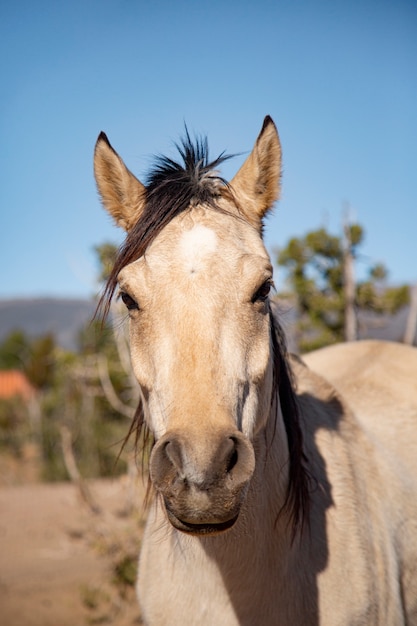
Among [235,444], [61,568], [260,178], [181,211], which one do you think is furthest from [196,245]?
[61,568]

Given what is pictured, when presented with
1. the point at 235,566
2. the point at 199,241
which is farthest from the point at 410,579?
the point at 199,241

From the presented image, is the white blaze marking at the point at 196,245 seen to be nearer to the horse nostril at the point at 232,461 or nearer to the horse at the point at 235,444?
the horse at the point at 235,444

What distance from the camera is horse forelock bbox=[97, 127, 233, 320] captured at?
6.85 ft

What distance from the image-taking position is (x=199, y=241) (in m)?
1.92

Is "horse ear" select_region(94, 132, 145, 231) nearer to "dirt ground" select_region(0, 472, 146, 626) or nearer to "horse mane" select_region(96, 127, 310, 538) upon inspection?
"horse mane" select_region(96, 127, 310, 538)

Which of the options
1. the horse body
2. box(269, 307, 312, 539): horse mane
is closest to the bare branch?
the horse body

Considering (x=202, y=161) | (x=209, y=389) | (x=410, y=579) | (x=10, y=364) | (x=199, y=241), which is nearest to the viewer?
(x=209, y=389)

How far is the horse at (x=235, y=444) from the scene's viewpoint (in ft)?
5.19

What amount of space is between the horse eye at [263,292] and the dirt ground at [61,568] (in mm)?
3883

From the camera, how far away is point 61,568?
665cm

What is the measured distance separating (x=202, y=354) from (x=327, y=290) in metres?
5.48

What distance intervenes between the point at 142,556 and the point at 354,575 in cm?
100

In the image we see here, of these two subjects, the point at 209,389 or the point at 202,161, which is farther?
the point at 202,161

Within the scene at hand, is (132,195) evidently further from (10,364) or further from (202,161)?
(10,364)
